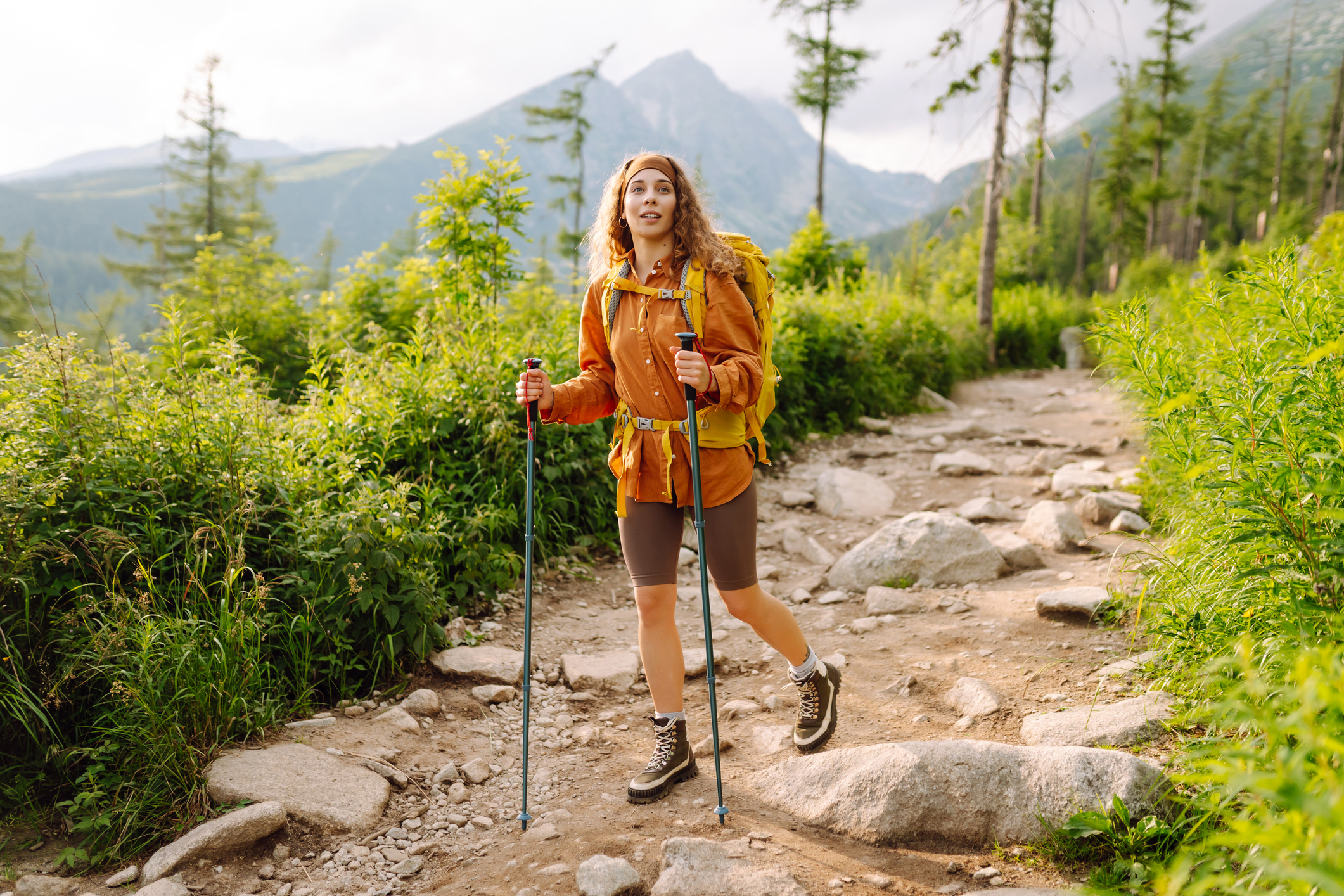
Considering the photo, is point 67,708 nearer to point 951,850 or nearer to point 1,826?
point 1,826

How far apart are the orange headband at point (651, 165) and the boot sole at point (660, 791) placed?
2501 mm

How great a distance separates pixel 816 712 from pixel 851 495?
439cm

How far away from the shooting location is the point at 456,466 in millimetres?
5480

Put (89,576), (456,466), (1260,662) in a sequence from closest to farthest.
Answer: (1260,662) < (89,576) < (456,466)

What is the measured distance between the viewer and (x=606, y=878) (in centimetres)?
259

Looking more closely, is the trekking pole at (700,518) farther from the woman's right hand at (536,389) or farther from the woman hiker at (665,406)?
the woman's right hand at (536,389)

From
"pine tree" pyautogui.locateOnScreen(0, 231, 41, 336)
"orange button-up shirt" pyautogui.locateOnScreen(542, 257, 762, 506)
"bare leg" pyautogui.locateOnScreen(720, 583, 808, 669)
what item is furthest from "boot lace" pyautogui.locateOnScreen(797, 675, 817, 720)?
"pine tree" pyautogui.locateOnScreen(0, 231, 41, 336)

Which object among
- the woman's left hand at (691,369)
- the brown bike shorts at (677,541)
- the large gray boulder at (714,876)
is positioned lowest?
the large gray boulder at (714,876)

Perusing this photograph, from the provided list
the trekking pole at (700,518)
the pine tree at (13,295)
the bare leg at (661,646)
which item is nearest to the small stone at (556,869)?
the trekking pole at (700,518)

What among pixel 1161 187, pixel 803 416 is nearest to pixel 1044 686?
pixel 803 416

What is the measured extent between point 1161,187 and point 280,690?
4283 cm

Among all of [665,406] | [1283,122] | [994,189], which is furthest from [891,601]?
[1283,122]

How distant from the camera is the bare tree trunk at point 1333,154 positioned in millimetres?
40438

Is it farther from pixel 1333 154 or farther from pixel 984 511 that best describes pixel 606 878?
pixel 1333 154
